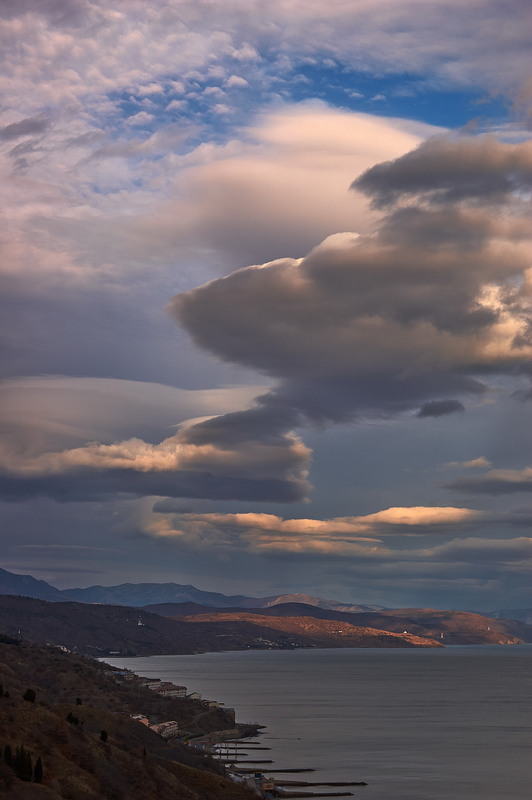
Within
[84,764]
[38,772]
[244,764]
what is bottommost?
[244,764]

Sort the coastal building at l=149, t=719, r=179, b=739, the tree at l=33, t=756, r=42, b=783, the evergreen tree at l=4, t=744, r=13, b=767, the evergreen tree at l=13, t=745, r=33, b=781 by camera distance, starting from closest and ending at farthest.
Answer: the evergreen tree at l=13, t=745, r=33, b=781 < the tree at l=33, t=756, r=42, b=783 < the evergreen tree at l=4, t=744, r=13, b=767 < the coastal building at l=149, t=719, r=179, b=739

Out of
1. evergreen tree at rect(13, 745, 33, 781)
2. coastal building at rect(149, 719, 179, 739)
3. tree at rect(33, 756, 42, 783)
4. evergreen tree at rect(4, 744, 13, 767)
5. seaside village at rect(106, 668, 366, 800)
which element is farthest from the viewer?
coastal building at rect(149, 719, 179, 739)

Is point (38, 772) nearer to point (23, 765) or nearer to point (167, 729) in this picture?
point (23, 765)

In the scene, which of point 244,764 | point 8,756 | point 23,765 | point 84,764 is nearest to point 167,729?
point 244,764

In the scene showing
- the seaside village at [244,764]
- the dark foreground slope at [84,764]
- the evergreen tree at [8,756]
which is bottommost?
the seaside village at [244,764]

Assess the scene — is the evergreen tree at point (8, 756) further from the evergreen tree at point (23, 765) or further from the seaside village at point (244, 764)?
the seaside village at point (244, 764)

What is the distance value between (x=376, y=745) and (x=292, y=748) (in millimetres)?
18478

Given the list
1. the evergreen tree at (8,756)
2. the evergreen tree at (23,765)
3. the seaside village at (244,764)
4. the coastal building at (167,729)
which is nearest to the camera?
the evergreen tree at (23,765)

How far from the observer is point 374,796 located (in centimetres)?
13162

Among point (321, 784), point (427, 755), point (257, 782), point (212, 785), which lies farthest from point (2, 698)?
point (427, 755)

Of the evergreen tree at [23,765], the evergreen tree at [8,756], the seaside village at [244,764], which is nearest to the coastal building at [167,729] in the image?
the seaside village at [244,764]

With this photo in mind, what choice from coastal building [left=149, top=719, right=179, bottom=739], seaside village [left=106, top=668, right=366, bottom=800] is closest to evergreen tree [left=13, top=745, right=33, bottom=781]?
seaside village [left=106, top=668, right=366, bottom=800]

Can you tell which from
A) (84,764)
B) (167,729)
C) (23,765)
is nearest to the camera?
(23,765)

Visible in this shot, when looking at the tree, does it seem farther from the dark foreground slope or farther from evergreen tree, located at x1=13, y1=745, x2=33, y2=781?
evergreen tree, located at x1=13, y1=745, x2=33, y2=781
